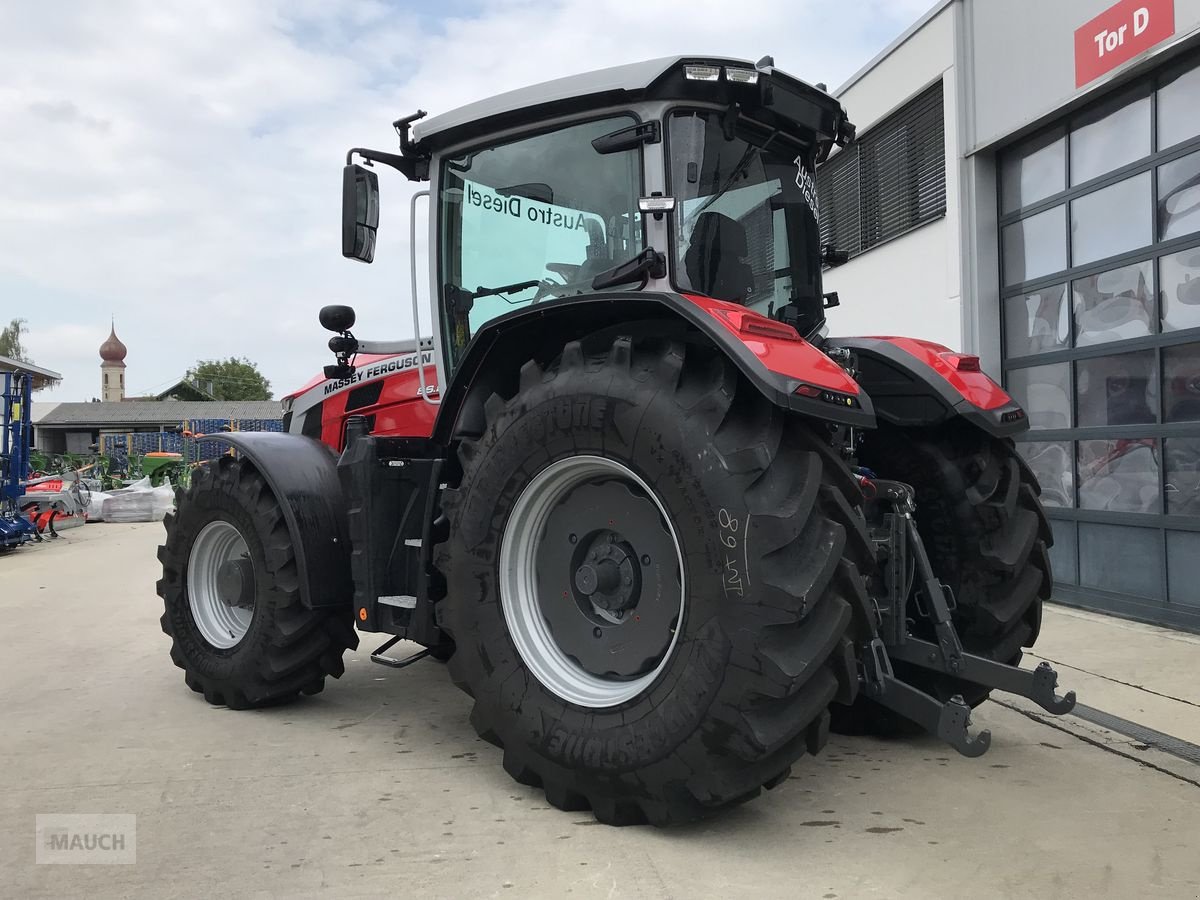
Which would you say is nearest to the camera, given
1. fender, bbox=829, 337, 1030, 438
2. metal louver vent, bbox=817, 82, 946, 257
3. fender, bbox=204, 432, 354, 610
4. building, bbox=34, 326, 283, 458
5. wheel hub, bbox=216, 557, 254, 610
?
fender, bbox=829, 337, 1030, 438

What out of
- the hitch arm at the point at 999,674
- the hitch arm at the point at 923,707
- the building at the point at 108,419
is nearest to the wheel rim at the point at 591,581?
the hitch arm at the point at 923,707

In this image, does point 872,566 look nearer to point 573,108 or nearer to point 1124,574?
point 573,108

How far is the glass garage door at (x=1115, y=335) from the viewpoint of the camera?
6500 mm

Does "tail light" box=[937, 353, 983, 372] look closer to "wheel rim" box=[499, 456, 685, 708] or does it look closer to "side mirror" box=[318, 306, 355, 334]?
"wheel rim" box=[499, 456, 685, 708]

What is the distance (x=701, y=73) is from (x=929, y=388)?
1.57 metres

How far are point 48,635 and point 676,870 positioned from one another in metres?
5.94

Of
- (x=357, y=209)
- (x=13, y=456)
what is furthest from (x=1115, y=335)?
(x=13, y=456)

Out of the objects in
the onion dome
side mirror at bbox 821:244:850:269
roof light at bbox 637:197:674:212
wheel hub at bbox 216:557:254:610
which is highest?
the onion dome

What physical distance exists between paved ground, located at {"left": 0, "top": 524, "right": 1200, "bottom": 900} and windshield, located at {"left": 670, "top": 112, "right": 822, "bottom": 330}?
1.87 metres

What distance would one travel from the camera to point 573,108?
3730 mm

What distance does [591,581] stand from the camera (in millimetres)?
3377

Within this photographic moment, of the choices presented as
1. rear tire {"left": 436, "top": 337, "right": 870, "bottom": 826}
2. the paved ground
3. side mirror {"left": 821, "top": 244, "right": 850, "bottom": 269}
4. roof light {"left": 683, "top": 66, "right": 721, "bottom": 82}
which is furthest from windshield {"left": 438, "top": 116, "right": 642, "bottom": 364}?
the paved ground

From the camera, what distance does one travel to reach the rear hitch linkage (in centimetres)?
307

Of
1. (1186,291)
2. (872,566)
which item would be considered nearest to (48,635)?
(872,566)
